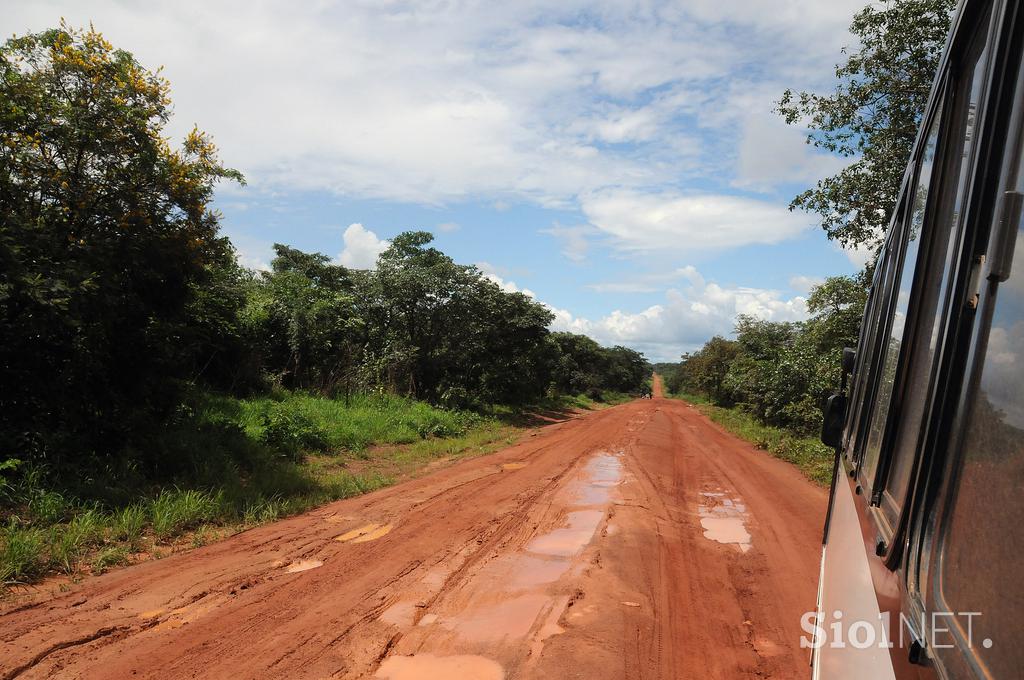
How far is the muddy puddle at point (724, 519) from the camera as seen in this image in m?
7.04

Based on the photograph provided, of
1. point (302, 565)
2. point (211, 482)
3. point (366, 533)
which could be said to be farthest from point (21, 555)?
point (211, 482)

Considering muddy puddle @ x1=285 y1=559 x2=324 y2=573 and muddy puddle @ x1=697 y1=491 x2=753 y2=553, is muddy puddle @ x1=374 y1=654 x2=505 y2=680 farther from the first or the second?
muddy puddle @ x1=697 y1=491 x2=753 y2=553

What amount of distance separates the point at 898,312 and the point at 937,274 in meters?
0.90

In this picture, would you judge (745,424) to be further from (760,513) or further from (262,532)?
(262,532)

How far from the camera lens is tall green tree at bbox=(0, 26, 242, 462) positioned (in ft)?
23.2

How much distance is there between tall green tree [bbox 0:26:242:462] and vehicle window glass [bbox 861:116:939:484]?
754 cm

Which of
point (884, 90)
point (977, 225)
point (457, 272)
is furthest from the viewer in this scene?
point (457, 272)

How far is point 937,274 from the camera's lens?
175 centimetres

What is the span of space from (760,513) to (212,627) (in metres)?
6.73

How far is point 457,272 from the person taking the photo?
2144 cm

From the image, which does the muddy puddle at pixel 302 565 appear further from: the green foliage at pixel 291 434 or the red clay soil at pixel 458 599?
the green foliage at pixel 291 434

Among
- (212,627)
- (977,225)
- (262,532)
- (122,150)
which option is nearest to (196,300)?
(122,150)

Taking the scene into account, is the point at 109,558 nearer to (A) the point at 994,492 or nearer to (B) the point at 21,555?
(B) the point at 21,555

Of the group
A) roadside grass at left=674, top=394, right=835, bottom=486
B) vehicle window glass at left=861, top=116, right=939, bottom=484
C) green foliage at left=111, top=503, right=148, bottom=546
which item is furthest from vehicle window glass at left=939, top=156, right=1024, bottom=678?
roadside grass at left=674, top=394, right=835, bottom=486
